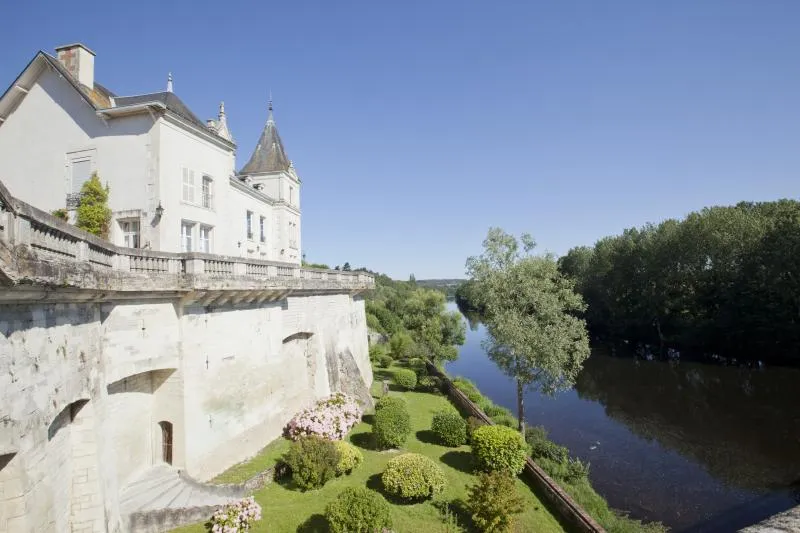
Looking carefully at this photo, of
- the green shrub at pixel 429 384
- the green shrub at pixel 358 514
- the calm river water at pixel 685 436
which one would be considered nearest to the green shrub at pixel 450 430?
the calm river water at pixel 685 436

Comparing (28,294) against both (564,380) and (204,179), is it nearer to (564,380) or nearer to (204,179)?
(204,179)

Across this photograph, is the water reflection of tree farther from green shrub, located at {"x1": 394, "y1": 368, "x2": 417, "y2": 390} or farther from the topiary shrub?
green shrub, located at {"x1": 394, "y1": 368, "x2": 417, "y2": 390}

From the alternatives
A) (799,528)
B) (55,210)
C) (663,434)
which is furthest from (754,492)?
(55,210)

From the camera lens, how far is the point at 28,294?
20.3 ft

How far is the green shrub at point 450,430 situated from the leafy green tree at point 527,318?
3109 millimetres

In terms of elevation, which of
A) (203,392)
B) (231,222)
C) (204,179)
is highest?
(204,179)

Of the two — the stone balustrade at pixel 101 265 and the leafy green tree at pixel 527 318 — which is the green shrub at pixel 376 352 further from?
the stone balustrade at pixel 101 265

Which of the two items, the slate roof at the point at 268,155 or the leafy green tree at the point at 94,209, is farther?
the slate roof at the point at 268,155

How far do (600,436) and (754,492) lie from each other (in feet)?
20.9

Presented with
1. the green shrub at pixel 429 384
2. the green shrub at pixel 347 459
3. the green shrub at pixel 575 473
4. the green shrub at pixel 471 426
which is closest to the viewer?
the green shrub at pixel 347 459

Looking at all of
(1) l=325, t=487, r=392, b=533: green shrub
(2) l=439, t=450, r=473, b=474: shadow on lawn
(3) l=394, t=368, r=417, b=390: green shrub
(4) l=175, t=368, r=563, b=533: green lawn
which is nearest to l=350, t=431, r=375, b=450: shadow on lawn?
Answer: (4) l=175, t=368, r=563, b=533: green lawn

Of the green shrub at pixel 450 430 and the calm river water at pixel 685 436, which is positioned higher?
the green shrub at pixel 450 430

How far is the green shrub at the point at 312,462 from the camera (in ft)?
40.7

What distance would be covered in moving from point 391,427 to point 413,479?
388 cm
